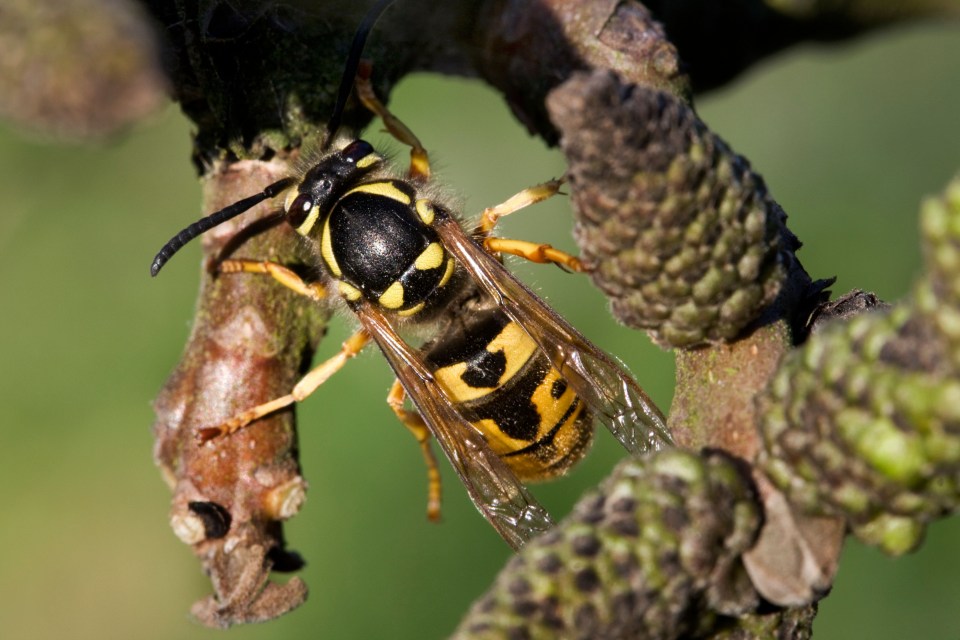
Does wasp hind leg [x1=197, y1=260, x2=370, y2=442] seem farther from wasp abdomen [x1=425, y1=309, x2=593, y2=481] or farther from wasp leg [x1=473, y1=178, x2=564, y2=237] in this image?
wasp leg [x1=473, y1=178, x2=564, y2=237]

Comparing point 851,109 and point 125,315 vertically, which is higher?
point 125,315

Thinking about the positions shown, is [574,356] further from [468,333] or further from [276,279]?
[276,279]

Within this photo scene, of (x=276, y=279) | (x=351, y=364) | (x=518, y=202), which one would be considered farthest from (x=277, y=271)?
(x=351, y=364)

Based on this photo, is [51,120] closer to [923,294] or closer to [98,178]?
[923,294]

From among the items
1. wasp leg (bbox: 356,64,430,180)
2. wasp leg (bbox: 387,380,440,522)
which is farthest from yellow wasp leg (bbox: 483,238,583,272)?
wasp leg (bbox: 387,380,440,522)

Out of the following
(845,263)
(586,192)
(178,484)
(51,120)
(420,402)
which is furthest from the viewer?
(845,263)

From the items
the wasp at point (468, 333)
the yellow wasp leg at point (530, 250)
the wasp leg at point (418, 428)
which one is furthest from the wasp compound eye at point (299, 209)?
the wasp leg at point (418, 428)

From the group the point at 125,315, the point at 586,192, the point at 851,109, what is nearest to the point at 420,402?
the point at 586,192
